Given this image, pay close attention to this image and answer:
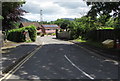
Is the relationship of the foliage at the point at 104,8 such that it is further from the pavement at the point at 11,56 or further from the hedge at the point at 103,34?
the pavement at the point at 11,56

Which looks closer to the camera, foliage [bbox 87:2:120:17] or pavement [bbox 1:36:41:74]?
pavement [bbox 1:36:41:74]

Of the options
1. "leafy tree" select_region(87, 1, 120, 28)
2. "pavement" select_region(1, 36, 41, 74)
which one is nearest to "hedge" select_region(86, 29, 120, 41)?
"leafy tree" select_region(87, 1, 120, 28)

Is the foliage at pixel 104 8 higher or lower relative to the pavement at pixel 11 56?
higher

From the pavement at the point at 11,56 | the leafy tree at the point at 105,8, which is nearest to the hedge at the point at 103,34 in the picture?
the leafy tree at the point at 105,8

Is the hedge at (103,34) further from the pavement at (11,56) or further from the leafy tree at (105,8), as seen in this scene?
the pavement at (11,56)

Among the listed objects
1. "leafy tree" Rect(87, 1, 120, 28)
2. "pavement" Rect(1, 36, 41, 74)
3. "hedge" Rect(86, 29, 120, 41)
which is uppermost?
"leafy tree" Rect(87, 1, 120, 28)

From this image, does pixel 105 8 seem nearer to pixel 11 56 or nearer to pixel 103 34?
pixel 103 34

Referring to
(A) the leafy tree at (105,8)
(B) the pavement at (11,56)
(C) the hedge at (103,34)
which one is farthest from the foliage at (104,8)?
(B) the pavement at (11,56)

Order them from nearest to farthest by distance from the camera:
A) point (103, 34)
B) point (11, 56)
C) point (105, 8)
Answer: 1. point (11, 56)
2. point (105, 8)
3. point (103, 34)

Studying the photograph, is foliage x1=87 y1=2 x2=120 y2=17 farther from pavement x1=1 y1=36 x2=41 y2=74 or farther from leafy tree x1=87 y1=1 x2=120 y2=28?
pavement x1=1 y1=36 x2=41 y2=74

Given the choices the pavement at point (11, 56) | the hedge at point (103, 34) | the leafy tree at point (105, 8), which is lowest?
the pavement at point (11, 56)

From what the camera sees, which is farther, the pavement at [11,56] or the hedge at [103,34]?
the hedge at [103,34]

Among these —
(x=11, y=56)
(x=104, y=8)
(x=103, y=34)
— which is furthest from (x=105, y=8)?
(x=11, y=56)

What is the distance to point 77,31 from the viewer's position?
4166 centimetres
